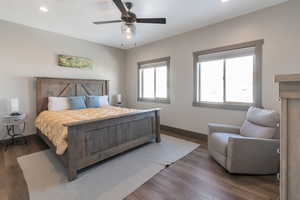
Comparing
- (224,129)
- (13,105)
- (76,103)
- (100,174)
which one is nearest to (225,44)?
(224,129)

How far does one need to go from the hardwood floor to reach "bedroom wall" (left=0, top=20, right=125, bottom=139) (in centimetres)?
164

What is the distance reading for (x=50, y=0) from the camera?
102 inches

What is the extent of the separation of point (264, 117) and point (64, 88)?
4771 millimetres

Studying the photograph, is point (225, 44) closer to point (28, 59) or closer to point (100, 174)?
point (100, 174)

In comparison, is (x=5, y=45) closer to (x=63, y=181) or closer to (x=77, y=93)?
(x=77, y=93)

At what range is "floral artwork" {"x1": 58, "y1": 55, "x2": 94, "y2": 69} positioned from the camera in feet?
13.8

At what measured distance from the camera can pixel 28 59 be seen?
369cm

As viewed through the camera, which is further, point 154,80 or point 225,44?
point 154,80

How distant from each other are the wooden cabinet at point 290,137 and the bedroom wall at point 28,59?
15.8 feet

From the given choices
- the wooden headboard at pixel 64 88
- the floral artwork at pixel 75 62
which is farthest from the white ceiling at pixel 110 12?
the wooden headboard at pixel 64 88

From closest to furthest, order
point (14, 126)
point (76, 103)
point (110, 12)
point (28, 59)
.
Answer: point (110, 12)
point (14, 126)
point (28, 59)
point (76, 103)

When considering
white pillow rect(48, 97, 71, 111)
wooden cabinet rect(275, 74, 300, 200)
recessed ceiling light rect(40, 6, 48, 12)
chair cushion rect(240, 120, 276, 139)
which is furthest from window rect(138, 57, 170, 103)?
wooden cabinet rect(275, 74, 300, 200)

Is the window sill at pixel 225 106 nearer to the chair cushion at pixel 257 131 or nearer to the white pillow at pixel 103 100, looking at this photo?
the chair cushion at pixel 257 131

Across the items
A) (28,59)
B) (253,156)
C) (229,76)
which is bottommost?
(253,156)
